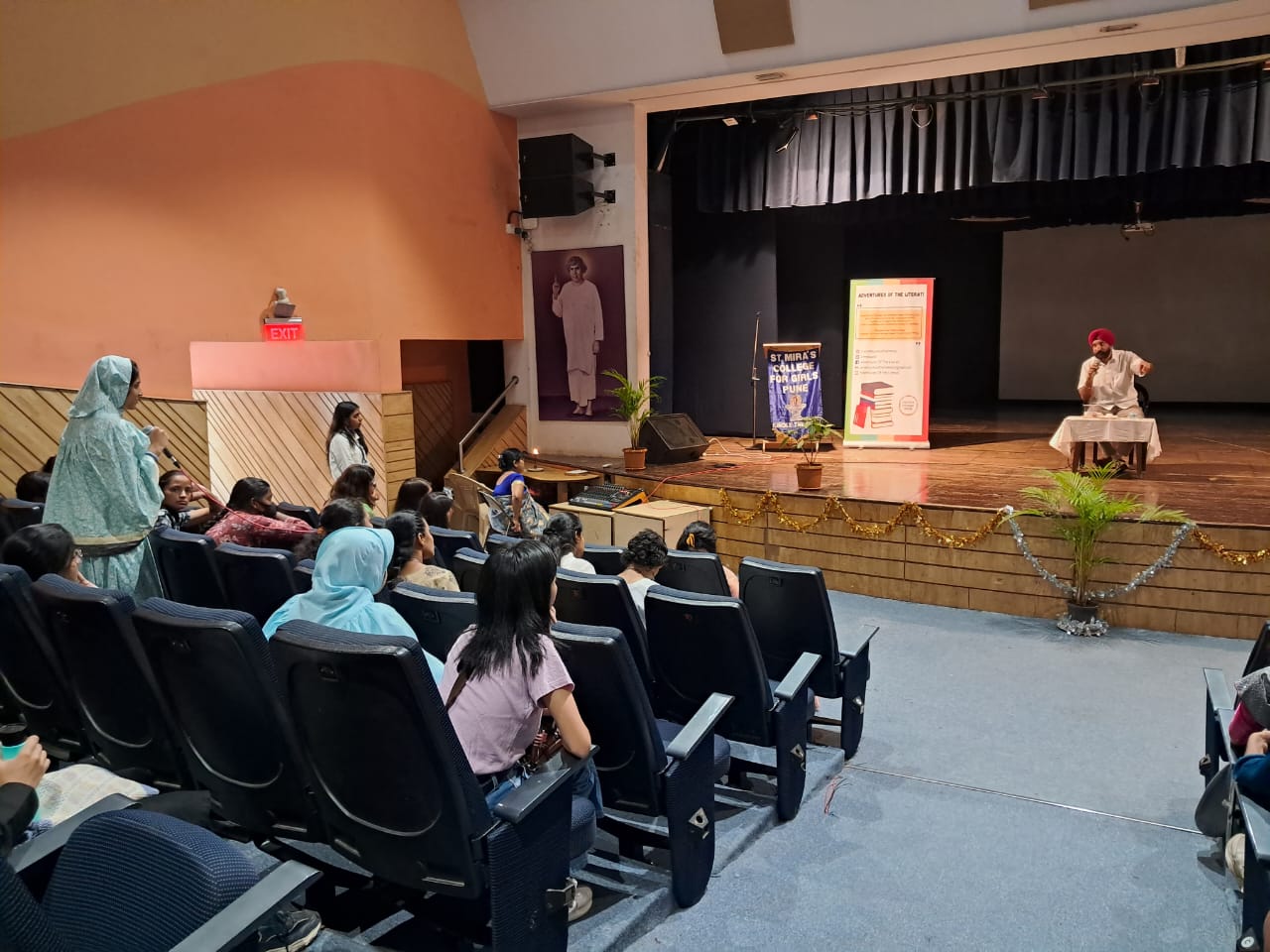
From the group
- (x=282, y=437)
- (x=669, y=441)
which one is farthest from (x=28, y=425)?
(x=669, y=441)

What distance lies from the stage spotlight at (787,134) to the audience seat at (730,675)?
6950 mm

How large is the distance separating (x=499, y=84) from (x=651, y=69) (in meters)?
1.56

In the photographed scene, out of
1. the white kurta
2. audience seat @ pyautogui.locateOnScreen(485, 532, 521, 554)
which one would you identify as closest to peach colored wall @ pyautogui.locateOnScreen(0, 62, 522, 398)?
the white kurta

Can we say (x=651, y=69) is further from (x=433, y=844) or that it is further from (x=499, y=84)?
(x=433, y=844)

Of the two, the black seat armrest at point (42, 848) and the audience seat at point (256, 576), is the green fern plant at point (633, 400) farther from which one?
the black seat armrest at point (42, 848)

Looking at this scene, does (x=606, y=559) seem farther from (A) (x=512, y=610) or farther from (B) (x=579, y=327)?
(B) (x=579, y=327)

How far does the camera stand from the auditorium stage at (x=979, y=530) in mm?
5055

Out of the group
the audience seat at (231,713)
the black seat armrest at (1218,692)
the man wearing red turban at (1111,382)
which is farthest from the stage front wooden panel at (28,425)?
the man wearing red turban at (1111,382)

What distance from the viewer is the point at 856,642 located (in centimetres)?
348

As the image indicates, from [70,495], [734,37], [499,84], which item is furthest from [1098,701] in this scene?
[499,84]

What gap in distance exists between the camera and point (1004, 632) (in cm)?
514

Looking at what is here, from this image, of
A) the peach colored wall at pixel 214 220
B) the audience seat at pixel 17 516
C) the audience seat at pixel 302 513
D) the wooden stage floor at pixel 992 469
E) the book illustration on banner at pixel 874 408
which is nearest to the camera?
the audience seat at pixel 17 516

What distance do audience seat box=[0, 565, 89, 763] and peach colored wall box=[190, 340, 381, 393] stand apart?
4676mm

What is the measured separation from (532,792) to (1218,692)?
2259mm
